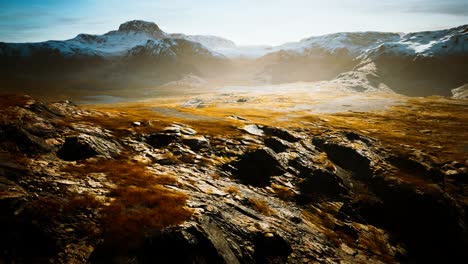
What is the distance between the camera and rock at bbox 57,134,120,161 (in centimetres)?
2481

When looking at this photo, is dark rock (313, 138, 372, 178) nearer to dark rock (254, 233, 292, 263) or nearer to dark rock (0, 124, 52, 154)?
dark rock (254, 233, 292, 263)

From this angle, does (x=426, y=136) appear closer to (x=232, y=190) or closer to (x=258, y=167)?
(x=258, y=167)

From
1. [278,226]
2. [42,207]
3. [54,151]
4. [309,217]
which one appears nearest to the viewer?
[42,207]

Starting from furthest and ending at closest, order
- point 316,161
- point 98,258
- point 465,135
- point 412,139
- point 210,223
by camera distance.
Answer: point 465,135
point 412,139
point 316,161
point 210,223
point 98,258

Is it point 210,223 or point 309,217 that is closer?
point 210,223

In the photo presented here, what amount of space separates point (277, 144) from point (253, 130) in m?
6.34

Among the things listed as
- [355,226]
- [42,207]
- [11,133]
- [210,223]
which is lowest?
[355,226]

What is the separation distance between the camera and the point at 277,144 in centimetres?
4075

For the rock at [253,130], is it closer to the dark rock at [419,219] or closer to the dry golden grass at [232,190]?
the dry golden grass at [232,190]

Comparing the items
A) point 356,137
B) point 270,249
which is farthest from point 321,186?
point 356,137

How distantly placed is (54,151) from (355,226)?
30769 mm

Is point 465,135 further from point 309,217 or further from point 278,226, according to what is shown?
point 278,226

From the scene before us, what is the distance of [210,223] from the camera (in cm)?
1811

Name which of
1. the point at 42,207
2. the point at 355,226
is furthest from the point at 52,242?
the point at 355,226
